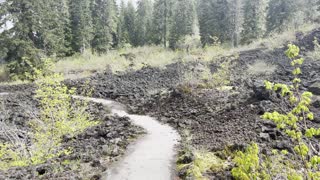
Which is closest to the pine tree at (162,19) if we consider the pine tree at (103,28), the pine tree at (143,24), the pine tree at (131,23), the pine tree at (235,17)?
the pine tree at (143,24)

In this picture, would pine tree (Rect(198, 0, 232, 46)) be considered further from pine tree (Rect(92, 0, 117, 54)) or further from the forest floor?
the forest floor

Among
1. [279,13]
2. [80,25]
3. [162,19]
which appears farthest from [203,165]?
[162,19]

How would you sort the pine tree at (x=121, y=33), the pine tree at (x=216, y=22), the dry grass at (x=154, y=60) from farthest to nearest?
the pine tree at (x=121, y=33)
the pine tree at (x=216, y=22)
the dry grass at (x=154, y=60)

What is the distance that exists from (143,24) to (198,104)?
37.2 metres

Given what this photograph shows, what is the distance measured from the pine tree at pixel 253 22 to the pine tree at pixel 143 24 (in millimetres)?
14236

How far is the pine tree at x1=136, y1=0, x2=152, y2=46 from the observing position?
1900 inches

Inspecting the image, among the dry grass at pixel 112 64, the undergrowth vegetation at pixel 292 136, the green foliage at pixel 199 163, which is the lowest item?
the green foliage at pixel 199 163

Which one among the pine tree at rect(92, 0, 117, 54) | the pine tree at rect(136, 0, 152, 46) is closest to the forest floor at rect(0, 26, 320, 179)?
the pine tree at rect(92, 0, 117, 54)

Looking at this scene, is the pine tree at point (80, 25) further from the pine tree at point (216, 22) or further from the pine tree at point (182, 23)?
the pine tree at point (216, 22)

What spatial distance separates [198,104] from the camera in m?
12.8

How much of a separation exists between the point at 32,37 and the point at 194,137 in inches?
903

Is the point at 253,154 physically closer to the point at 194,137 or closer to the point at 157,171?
the point at 157,171

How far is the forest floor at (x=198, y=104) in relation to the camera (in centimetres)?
811

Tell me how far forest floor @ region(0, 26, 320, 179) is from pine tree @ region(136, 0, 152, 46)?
26128 mm
